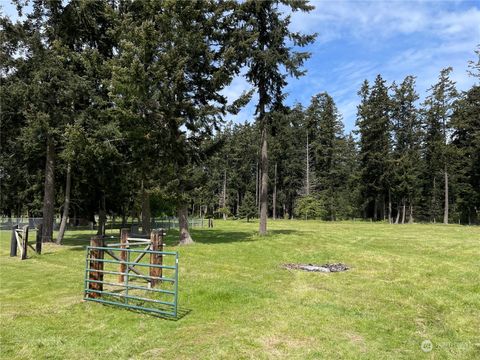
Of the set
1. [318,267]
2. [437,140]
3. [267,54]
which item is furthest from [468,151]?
[318,267]

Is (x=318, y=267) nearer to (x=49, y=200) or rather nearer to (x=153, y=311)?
(x=153, y=311)

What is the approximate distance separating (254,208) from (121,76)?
1765 inches

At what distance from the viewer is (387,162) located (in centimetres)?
5638

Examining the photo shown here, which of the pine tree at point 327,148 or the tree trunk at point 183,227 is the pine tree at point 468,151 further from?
the tree trunk at point 183,227

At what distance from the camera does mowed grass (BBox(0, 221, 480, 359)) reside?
6.43m

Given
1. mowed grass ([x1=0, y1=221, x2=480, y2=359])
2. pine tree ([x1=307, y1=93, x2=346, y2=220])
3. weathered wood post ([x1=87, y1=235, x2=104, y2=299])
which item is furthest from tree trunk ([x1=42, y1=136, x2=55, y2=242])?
pine tree ([x1=307, y1=93, x2=346, y2=220])

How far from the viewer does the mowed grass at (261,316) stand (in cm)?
643

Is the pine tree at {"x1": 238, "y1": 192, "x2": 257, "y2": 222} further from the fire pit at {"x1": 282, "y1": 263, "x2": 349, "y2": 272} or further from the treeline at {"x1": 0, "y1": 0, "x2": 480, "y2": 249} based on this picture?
the fire pit at {"x1": 282, "y1": 263, "x2": 349, "y2": 272}

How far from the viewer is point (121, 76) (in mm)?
17500

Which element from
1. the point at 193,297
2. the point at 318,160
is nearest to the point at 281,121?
the point at 193,297

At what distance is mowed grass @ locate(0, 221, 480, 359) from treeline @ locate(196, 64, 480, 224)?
3530 cm

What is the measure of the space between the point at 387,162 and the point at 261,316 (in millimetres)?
52400

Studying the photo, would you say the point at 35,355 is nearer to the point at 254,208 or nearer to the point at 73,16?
the point at 73,16

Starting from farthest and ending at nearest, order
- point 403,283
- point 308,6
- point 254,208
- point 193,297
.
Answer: point 254,208, point 308,6, point 403,283, point 193,297
